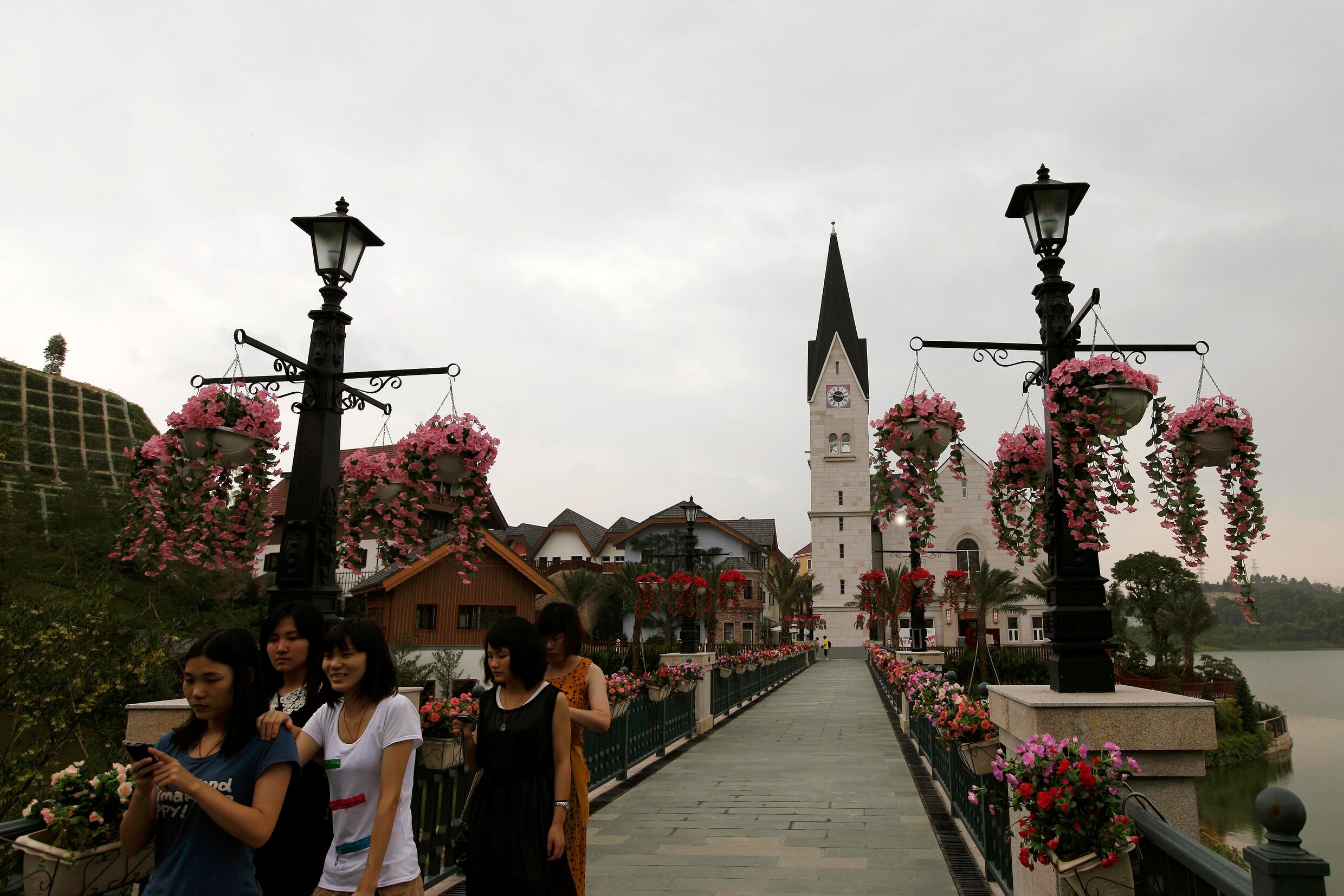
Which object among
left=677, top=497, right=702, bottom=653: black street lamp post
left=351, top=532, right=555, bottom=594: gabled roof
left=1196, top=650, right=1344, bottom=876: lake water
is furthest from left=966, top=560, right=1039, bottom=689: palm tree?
left=351, top=532, right=555, bottom=594: gabled roof

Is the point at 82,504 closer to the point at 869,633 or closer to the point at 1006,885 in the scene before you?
the point at 1006,885

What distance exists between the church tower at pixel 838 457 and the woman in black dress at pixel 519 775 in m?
58.6

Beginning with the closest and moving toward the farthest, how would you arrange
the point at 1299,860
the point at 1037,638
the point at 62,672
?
the point at 1299,860, the point at 62,672, the point at 1037,638

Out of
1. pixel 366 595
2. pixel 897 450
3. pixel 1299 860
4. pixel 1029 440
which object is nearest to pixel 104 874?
pixel 1299 860

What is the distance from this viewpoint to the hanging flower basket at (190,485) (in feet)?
Answer: 19.4

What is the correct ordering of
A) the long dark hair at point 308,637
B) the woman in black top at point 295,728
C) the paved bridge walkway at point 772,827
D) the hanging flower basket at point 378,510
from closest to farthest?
the woman in black top at point 295,728, the long dark hair at point 308,637, the paved bridge walkway at point 772,827, the hanging flower basket at point 378,510

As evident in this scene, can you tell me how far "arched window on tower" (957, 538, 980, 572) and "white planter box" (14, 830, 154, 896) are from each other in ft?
188

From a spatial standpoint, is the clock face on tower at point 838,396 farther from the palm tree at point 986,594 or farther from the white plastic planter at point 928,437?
the white plastic planter at point 928,437

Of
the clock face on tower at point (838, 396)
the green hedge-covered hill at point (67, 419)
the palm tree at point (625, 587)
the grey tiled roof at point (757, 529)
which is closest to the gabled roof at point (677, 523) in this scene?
the grey tiled roof at point (757, 529)

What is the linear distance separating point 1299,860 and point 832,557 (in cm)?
6150

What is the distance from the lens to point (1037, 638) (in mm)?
56438

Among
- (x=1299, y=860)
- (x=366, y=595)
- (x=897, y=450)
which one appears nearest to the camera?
(x=1299, y=860)

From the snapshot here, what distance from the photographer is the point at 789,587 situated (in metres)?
58.2

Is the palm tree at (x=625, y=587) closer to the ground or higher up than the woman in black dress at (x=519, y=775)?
higher up
